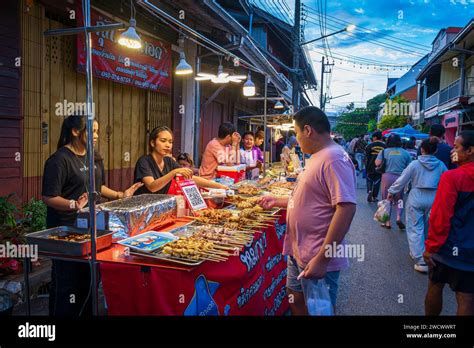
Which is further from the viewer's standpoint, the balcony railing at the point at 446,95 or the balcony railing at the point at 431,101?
the balcony railing at the point at 431,101

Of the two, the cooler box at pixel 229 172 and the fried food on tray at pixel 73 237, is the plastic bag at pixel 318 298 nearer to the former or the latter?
the fried food on tray at pixel 73 237

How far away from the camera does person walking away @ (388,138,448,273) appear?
563 centimetres

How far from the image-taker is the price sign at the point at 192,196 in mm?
4148

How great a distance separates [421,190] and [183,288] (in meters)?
4.61

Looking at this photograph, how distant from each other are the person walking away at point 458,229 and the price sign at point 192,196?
2399mm

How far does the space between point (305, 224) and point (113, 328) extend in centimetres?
175

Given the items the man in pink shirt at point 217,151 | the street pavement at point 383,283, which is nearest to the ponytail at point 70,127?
the man in pink shirt at point 217,151

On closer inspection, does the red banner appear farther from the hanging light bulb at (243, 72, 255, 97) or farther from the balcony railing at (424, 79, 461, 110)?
the balcony railing at (424, 79, 461, 110)

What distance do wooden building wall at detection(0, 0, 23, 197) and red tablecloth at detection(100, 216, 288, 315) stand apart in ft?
11.3

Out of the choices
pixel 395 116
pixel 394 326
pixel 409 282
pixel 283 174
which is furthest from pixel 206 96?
pixel 395 116

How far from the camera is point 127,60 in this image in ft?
24.2

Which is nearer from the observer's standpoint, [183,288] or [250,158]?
[183,288]

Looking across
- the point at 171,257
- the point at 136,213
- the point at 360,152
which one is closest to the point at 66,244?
the point at 136,213

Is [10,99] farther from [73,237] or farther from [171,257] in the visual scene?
[171,257]
